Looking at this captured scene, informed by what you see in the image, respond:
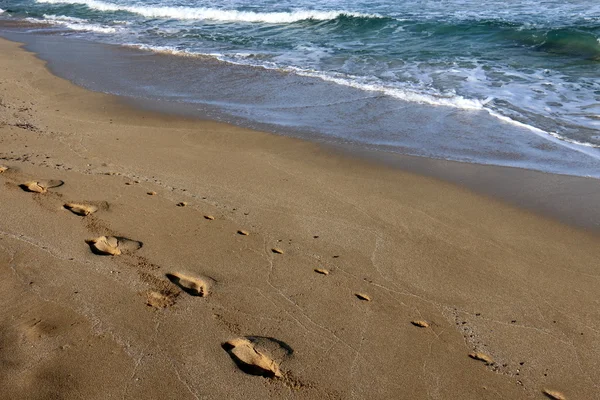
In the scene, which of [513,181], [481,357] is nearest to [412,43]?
[513,181]

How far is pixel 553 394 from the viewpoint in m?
2.75

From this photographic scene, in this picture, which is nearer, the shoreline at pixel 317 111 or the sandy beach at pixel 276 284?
the sandy beach at pixel 276 284

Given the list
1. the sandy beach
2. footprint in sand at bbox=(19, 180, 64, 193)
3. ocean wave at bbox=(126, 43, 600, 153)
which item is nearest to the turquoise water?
ocean wave at bbox=(126, 43, 600, 153)

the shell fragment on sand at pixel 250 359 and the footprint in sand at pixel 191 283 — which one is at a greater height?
the footprint in sand at pixel 191 283

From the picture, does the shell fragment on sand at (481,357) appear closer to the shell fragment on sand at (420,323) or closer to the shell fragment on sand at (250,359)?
the shell fragment on sand at (420,323)

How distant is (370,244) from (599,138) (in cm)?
402

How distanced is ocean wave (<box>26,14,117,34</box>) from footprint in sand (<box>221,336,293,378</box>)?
1379 centimetres

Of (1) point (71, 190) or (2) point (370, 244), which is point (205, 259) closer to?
(2) point (370, 244)

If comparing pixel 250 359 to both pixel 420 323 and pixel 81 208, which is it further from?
pixel 81 208

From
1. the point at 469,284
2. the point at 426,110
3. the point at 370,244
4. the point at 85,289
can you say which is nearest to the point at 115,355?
the point at 85,289

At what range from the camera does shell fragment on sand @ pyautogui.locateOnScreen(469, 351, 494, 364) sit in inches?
116

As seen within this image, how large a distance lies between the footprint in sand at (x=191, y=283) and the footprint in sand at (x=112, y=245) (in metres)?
0.46

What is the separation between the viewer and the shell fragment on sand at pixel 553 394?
273 centimetres

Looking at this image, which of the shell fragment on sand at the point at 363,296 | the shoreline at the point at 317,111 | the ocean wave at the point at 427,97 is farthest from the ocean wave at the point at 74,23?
the shell fragment on sand at the point at 363,296
